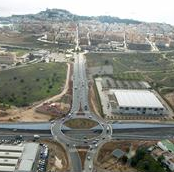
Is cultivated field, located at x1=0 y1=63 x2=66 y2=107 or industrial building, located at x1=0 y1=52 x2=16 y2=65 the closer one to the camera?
cultivated field, located at x1=0 y1=63 x2=66 y2=107

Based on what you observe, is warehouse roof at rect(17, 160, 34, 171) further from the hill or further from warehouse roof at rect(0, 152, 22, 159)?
the hill

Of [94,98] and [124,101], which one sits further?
[94,98]

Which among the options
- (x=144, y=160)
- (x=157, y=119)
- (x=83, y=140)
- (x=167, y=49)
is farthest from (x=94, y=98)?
(x=167, y=49)

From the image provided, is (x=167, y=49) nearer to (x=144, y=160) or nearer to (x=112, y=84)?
(x=112, y=84)

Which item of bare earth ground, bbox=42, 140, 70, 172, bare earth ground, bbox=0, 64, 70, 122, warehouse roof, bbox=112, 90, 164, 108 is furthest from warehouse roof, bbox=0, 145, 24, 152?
warehouse roof, bbox=112, 90, 164, 108

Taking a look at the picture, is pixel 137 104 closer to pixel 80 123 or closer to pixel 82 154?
pixel 80 123

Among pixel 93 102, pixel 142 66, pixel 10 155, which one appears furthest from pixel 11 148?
pixel 142 66
